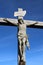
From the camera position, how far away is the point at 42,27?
28.9 ft

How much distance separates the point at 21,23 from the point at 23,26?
14 centimetres

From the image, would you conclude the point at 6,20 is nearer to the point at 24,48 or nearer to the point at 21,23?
the point at 21,23

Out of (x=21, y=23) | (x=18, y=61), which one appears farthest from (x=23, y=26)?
(x=18, y=61)

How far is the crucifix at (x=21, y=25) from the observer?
24.4 ft

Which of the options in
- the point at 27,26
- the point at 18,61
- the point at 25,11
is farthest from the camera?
the point at 27,26

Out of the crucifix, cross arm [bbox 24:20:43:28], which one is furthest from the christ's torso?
cross arm [bbox 24:20:43:28]

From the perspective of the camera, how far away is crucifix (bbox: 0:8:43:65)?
7.43 metres

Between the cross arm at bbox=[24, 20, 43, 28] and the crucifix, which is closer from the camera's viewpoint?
the crucifix

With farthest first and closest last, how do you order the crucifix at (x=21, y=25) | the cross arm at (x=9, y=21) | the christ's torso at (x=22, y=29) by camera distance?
the cross arm at (x=9, y=21) < the christ's torso at (x=22, y=29) < the crucifix at (x=21, y=25)

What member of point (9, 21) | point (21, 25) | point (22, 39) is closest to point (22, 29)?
point (21, 25)

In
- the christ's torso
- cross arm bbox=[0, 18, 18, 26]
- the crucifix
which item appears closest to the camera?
the crucifix

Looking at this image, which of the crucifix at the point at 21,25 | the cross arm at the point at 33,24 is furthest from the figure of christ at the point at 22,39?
the cross arm at the point at 33,24

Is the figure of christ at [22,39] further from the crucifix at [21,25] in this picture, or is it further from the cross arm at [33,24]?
the cross arm at [33,24]

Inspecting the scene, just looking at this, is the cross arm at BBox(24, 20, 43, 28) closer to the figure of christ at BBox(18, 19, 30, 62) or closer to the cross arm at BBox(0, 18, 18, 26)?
the figure of christ at BBox(18, 19, 30, 62)
